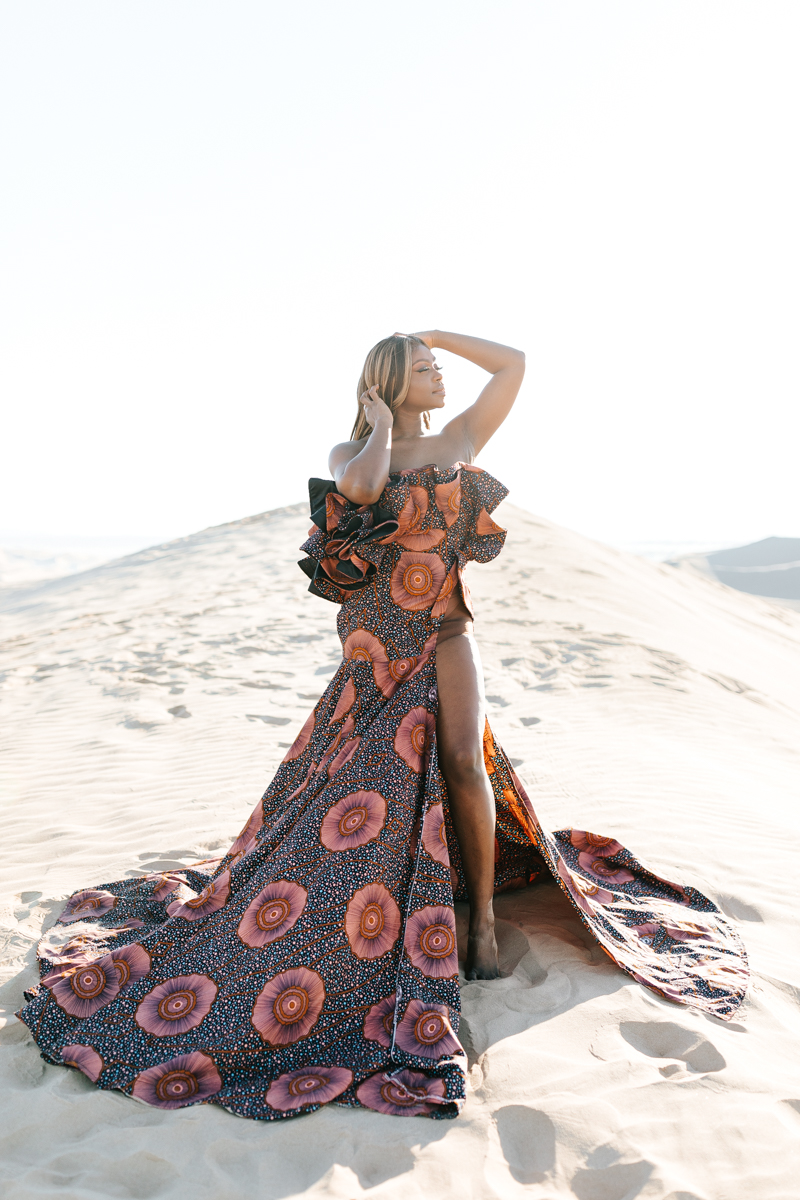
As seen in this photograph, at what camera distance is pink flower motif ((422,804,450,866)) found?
2.78 m

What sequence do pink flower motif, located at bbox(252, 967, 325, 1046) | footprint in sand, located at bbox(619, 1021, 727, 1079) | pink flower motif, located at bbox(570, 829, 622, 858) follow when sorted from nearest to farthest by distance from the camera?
footprint in sand, located at bbox(619, 1021, 727, 1079) → pink flower motif, located at bbox(252, 967, 325, 1046) → pink flower motif, located at bbox(570, 829, 622, 858)

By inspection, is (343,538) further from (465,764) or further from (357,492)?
(465,764)

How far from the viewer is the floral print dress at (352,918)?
8.02 ft

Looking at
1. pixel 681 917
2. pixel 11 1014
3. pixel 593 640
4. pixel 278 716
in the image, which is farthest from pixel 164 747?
pixel 593 640

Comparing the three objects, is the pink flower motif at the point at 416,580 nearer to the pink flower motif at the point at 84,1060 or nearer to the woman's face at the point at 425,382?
the woman's face at the point at 425,382

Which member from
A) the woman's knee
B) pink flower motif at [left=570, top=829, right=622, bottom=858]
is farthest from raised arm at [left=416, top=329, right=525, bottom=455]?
pink flower motif at [left=570, top=829, right=622, bottom=858]

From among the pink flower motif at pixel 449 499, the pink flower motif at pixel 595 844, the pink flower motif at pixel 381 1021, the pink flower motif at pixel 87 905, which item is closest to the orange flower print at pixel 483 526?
the pink flower motif at pixel 449 499

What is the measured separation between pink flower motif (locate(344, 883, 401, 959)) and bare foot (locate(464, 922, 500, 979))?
0.44m

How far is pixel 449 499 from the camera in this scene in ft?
10.7

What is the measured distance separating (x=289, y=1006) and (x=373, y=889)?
0.42m

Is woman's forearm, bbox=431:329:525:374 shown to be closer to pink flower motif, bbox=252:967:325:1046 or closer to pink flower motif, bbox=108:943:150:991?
pink flower motif, bbox=252:967:325:1046

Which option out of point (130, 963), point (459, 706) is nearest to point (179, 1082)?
point (130, 963)

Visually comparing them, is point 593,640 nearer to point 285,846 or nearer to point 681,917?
point 681,917

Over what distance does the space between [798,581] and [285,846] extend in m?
38.1
